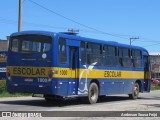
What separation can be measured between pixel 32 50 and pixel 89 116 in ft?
16.4

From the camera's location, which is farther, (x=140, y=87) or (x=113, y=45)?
(x=140, y=87)

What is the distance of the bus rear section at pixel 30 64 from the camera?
1822cm

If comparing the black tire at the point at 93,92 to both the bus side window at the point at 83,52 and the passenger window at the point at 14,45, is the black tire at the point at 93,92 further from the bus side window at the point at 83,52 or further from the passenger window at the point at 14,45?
the passenger window at the point at 14,45

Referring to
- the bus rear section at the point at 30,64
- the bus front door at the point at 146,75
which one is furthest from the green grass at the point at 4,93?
the bus front door at the point at 146,75

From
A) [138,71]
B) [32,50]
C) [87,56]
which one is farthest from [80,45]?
[138,71]

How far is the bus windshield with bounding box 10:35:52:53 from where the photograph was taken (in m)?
18.4

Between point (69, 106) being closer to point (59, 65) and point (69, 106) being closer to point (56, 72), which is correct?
point (56, 72)

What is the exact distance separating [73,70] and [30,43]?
2.26 metres

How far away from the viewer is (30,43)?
18859mm

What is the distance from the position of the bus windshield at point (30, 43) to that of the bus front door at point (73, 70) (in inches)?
55.4

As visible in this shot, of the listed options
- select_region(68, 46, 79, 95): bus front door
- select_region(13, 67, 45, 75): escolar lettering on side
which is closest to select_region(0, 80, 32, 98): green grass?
select_region(13, 67, 45, 75): escolar lettering on side

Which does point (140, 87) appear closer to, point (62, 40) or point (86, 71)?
point (86, 71)

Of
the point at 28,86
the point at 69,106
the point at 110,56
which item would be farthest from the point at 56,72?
the point at 110,56

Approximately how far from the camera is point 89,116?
14945 millimetres
